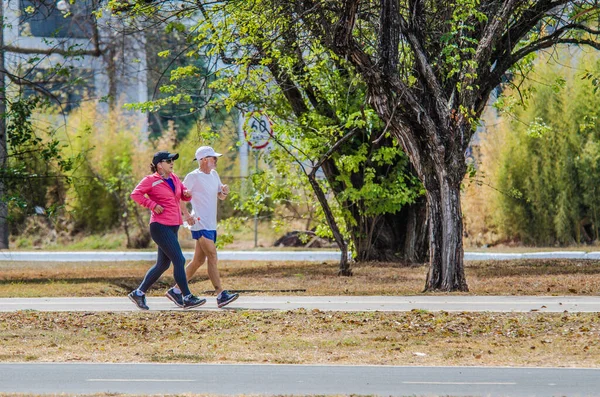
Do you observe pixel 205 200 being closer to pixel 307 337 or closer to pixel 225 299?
pixel 225 299

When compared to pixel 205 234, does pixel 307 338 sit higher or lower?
lower

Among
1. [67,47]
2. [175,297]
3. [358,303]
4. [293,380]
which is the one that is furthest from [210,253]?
[67,47]

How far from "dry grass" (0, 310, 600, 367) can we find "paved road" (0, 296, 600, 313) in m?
0.78

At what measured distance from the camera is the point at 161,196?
12945 millimetres

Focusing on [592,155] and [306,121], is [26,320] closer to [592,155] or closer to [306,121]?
[306,121]

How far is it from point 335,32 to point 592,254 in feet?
40.7

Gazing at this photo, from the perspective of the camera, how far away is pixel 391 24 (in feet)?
49.2

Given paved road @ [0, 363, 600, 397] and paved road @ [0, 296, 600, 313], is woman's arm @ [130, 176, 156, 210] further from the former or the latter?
paved road @ [0, 363, 600, 397]

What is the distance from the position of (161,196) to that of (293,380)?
454 cm

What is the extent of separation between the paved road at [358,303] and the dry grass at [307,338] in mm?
784

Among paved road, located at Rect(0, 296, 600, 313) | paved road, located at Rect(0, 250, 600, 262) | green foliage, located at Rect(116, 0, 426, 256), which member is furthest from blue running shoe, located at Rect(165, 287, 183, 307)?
paved road, located at Rect(0, 250, 600, 262)

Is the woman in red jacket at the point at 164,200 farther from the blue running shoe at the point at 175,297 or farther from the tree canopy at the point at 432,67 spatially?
the tree canopy at the point at 432,67

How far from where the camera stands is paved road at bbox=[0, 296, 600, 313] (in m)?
13.5

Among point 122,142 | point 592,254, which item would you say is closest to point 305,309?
point 592,254
